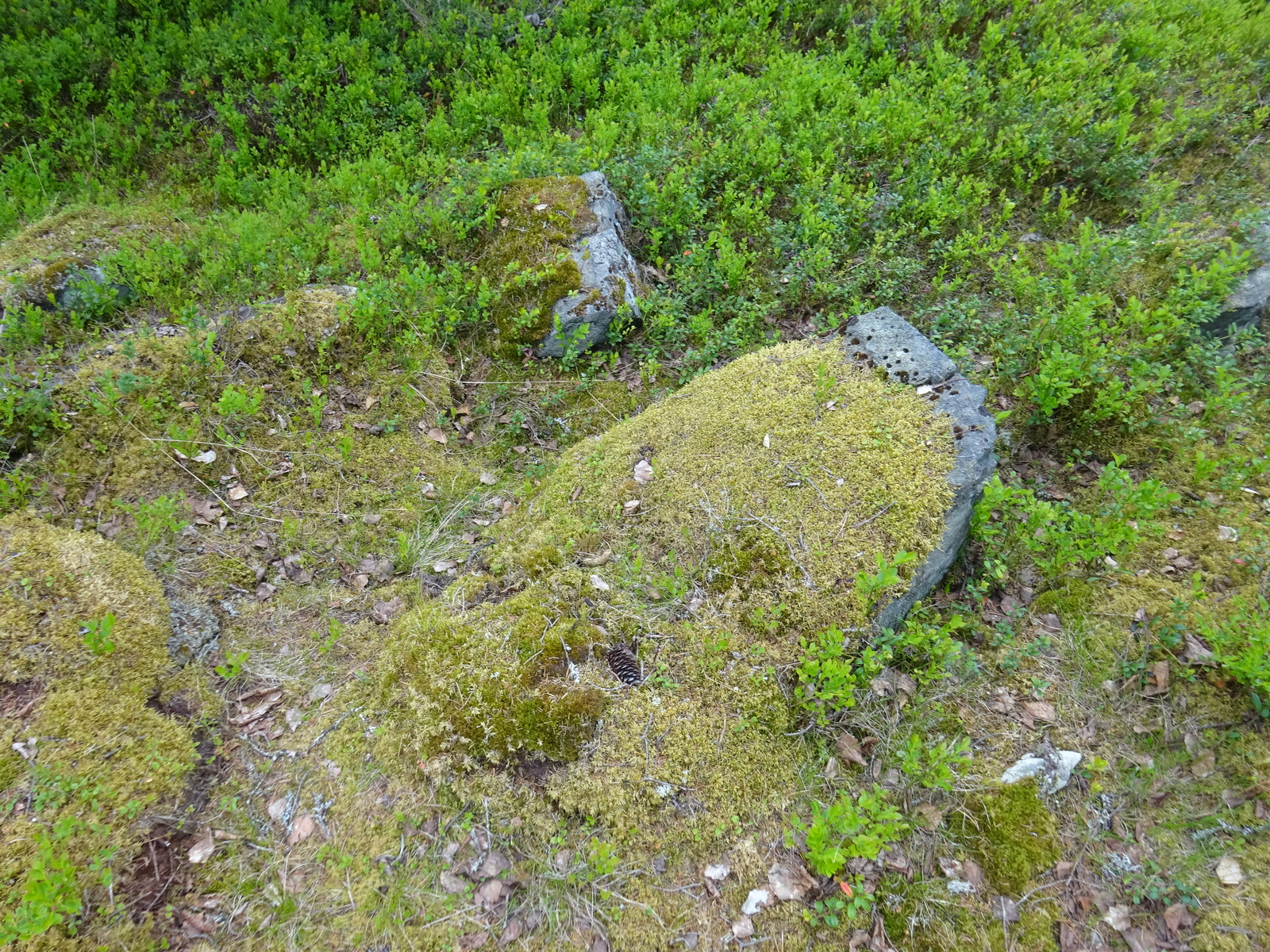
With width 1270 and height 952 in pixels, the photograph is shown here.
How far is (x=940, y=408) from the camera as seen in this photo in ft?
13.8

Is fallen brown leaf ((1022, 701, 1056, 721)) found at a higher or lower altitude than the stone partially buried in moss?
lower

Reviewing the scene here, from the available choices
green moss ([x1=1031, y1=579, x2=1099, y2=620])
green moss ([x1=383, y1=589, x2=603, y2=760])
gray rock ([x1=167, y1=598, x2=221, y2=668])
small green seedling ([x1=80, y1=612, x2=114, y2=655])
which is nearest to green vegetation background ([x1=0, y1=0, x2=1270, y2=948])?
green moss ([x1=1031, y1=579, x2=1099, y2=620])

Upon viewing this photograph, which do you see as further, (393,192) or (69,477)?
(393,192)

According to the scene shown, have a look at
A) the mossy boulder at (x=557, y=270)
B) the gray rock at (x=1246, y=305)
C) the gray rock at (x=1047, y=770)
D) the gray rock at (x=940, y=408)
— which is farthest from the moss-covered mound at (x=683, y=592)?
the gray rock at (x=1246, y=305)

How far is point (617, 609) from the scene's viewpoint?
12.3 ft

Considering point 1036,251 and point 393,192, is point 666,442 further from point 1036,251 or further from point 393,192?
point 393,192

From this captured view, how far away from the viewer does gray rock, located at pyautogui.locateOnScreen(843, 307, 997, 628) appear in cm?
380

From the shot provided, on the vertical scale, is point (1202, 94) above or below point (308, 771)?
above

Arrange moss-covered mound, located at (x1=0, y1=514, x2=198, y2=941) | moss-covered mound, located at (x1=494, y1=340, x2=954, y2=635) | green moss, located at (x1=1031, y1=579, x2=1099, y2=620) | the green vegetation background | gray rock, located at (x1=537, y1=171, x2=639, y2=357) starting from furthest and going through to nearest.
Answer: gray rock, located at (x1=537, y1=171, x2=639, y2=357), the green vegetation background, green moss, located at (x1=1031, y1=579, x2=1099, y2=620), moss-covered mound, located at (x1=494, y1=340, x2=954, y2=635), moss-covered mound, located at (x1=0, y1=514, x2=198, y2=941)

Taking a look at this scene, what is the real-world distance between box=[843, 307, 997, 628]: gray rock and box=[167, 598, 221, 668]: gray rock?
406 centimetres

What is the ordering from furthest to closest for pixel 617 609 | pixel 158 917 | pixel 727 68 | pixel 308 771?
pixel 727 68
pixel 617 609
pixel 308 771
pixel 158 917

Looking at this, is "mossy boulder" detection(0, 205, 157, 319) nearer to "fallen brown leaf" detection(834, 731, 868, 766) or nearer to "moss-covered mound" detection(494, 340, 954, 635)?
"moss-covered mound" detection(494, 340, 954, 635)

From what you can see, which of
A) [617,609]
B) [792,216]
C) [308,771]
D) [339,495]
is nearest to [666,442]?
[617,609]

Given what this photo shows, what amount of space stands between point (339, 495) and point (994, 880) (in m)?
4.72
